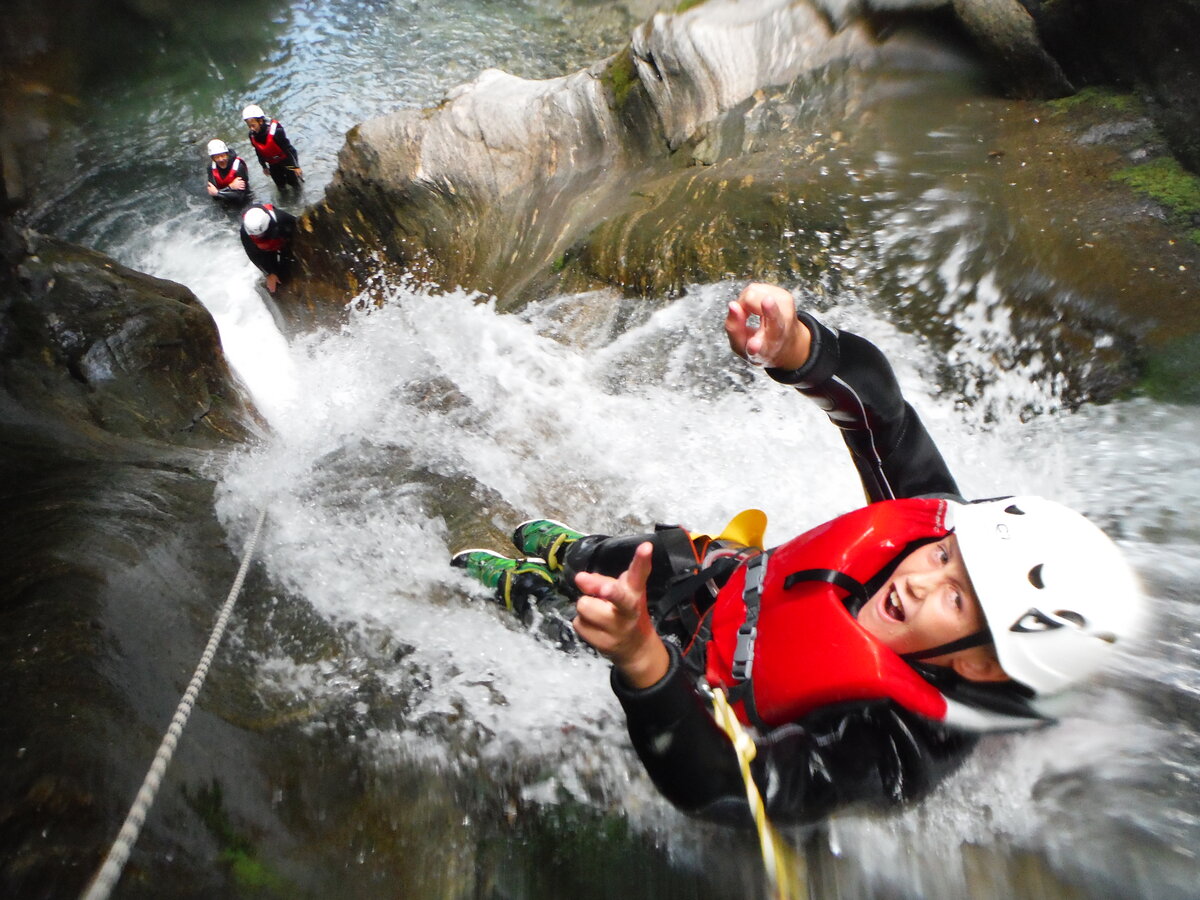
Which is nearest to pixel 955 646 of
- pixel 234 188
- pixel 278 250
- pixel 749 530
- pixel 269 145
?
pixel 749 530

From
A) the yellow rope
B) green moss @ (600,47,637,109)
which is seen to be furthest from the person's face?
green moss @ (600,47,637,109)

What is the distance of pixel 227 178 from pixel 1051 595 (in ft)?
35.2

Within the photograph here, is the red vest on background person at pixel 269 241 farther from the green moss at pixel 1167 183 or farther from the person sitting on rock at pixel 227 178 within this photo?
the green moss at pixel 1167 183

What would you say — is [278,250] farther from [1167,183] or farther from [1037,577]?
[1037,577]

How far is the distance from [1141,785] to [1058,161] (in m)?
3.50

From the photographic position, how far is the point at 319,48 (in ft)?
41.3

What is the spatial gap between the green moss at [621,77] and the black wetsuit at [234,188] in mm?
6092

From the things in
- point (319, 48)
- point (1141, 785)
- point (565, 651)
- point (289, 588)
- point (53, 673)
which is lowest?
point (1141, 785)

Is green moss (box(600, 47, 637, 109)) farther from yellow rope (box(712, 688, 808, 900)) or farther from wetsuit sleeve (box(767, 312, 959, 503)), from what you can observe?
yellow rope (box(712, 688, 808, 900))

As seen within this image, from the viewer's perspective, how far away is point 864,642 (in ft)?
5.30

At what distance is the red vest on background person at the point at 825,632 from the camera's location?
5.19 ft

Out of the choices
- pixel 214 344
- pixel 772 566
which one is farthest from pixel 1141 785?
pixel 214 344

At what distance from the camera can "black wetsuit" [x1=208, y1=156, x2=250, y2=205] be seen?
941 cm

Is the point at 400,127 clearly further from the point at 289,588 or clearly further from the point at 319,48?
the point at 319,48
